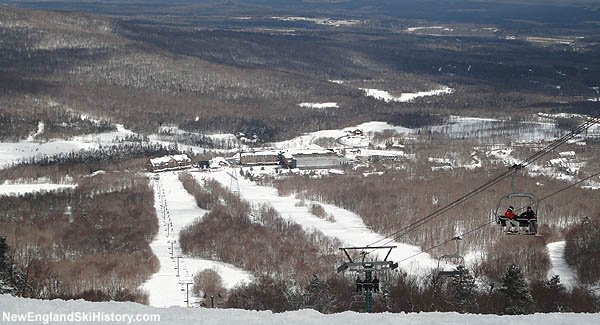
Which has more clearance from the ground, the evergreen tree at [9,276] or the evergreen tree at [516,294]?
the evergreen tree at [9,276]

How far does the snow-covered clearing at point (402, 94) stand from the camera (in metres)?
127

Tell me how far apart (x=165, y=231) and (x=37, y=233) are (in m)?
6.88

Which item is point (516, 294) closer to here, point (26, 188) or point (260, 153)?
point (26, 188)

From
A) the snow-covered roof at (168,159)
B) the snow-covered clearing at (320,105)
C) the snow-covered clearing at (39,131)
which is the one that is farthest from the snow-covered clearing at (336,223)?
the snow-covered clearing at (320,105)

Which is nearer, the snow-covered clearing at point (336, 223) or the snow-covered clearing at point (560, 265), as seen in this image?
the snow-covered clearing at point (560, 265)

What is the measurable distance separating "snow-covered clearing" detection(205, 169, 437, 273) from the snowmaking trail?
180 inches

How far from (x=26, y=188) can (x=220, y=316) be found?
167 feet

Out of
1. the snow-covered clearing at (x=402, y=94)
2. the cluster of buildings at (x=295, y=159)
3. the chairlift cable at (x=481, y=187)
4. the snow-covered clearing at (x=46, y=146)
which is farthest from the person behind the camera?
the snow-covered clearing at (x=402, y=94)

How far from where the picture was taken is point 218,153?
80.5 meters

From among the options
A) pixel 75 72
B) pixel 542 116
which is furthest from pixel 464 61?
pixel 75 72

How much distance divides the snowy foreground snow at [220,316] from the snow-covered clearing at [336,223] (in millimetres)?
21006

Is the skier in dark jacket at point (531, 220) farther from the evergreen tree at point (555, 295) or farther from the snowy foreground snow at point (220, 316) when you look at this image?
the evergreen tree at point (555, 295)

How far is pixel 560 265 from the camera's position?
3484 cm

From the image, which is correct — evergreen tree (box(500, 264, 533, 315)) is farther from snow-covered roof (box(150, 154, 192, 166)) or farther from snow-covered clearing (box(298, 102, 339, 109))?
snow-covered clearing (box(298, 102, 339, 109))
